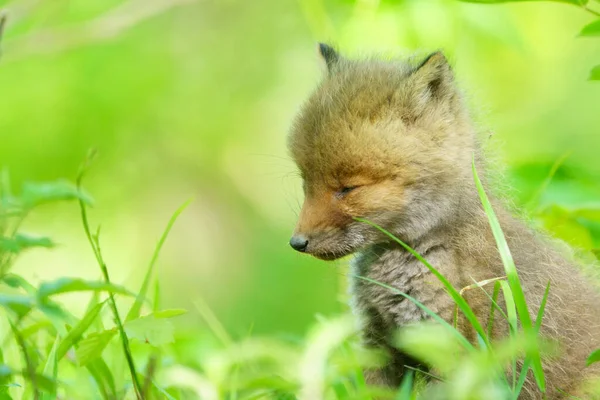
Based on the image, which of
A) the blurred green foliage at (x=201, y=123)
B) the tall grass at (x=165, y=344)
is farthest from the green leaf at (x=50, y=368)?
the blurred green foliage at (x=201, y=123)

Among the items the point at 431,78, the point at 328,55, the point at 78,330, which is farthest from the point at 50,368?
the point at 328,55

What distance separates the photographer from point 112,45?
10266 millimetres

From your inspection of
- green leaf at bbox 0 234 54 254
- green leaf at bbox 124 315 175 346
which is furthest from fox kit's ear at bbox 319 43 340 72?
green leaf at bbox 124 315 175 346

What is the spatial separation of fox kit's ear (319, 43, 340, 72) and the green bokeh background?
3.48 metres

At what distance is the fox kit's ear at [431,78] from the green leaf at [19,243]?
5.58 ft

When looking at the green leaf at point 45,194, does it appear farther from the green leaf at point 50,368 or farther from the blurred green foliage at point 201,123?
the blurred green foliage at point 201,123

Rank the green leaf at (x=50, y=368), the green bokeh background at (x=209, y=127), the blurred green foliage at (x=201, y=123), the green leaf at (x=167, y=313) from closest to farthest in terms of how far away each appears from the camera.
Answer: the green leaf at (x=167, y=313) < the green leaf at (x=50, y=368) < the blurred green foliage at (x=201, y=123) < the green bokeh background at (x=209, y=127)

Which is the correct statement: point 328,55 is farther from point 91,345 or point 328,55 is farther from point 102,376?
point 91,345

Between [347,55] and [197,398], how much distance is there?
1937mm

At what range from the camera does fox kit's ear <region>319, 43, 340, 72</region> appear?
4.29m

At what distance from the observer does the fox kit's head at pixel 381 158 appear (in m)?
3.67

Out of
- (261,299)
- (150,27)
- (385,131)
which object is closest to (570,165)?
(385,131)

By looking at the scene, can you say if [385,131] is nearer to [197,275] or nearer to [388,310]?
[388,310]

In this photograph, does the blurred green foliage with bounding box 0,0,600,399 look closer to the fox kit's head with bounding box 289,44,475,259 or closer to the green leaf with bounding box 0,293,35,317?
the fox kit's head with bounding box 289,44,475,259
